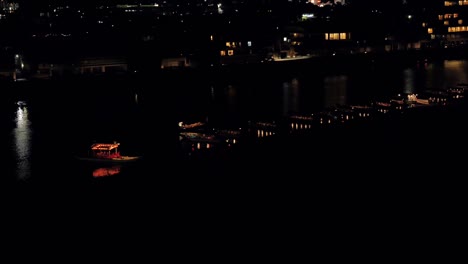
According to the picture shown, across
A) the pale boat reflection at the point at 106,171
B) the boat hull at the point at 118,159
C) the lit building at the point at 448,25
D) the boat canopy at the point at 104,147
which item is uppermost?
the lit building at the point at 448,25

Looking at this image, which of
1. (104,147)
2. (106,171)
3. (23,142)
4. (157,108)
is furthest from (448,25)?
(106,171)

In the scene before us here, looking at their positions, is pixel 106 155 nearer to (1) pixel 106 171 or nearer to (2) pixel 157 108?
(1) pixel 106 171

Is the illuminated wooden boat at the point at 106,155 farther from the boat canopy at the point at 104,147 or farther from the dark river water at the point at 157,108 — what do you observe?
the dark river water at the point at 157,108

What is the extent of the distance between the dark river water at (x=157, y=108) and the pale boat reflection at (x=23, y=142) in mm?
13

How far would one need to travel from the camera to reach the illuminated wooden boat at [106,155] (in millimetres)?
7312

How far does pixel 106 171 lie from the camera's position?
7012 mm

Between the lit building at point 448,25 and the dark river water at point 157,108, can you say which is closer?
the dark river water at point 157,108

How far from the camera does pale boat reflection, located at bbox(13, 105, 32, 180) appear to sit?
735 centimetres

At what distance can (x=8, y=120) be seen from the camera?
34.4ft

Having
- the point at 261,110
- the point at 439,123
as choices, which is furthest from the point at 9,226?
the point at 261,110

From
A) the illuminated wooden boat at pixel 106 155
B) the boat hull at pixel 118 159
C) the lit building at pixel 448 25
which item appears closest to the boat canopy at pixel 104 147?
the illuminated wooden boat at pixel 106 155

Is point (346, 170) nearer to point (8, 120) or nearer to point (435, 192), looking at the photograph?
point (435, 192)

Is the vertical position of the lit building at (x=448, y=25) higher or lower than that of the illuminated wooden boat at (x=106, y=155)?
higher

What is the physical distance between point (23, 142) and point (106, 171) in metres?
2.40
